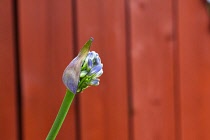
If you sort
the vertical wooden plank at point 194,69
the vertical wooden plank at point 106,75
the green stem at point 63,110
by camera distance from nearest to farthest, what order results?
1. the green stem at point 63,110
2. the vertical wooden plank at point 106,75
3. the vertical wooden plank at point 194,69

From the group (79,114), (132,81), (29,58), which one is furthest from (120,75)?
(29,58)

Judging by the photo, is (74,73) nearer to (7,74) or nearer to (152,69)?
(7,74)

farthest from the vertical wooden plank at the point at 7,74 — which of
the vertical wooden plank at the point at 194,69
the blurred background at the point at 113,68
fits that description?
the vertical wooden plank at the point at 194,69

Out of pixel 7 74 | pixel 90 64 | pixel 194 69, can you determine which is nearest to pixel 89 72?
pixel 90 64

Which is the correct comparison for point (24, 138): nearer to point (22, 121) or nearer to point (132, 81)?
point (22, 121)

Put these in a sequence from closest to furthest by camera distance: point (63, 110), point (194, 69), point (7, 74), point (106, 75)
→ point (63, 110) → point (7, 74) → point (106, 75) → point (194, 69)

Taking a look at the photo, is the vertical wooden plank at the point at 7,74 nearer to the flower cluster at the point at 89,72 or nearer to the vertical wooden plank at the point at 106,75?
the vertical wooden plank at the point at 106,75

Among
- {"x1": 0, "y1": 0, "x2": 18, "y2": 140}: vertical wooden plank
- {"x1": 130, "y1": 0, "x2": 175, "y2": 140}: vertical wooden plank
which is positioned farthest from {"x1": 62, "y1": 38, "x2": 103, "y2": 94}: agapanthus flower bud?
{"x1": 130, "y1": 0, "x2": 175, "y2": 140}: vertical wooden plank
